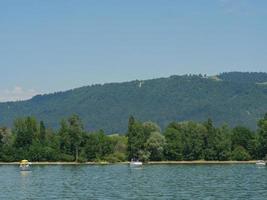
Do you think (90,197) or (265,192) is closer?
(90,197)

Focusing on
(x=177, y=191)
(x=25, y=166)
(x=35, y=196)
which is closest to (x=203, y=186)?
(x=177, y=191)

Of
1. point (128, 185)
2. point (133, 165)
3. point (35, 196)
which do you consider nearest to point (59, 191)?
point (35, 196)

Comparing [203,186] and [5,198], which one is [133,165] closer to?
[203,186]

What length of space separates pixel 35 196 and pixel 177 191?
1947 cm

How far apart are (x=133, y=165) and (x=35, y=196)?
101m

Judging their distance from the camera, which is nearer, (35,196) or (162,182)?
(35,196)

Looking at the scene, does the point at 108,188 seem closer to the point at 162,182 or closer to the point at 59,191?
the point at 59,191

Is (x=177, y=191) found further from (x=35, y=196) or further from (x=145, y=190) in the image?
(x=35, y=196)

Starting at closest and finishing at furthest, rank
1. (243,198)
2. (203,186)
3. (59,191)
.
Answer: (243,198) → (59,191) → (203,186)

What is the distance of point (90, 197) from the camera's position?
83312 millimetres

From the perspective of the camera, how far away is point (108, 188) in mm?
99062

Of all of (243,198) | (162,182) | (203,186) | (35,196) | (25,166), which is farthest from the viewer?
(25,166)

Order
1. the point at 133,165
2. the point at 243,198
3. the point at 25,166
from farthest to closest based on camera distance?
the point at 133,165 → the point at 25,166 → the point at 243,198

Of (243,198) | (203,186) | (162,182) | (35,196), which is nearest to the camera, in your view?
(243,198)
